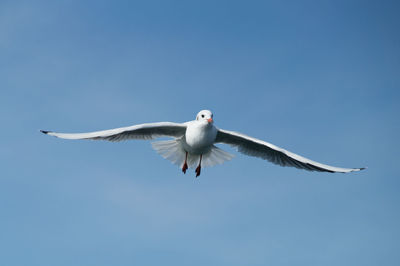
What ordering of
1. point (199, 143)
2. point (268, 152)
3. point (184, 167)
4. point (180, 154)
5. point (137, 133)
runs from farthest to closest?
point (268, 152), point (180, 154), point (184, 167), point (137, 133), point (199, 143)

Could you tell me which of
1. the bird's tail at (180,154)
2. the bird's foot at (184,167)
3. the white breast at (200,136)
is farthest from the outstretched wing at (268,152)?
the bird's foot at (184,167)

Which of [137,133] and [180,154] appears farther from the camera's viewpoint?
[180,154]

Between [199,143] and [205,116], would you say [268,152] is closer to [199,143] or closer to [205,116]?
[199,143]

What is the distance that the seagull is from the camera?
14.6 metres

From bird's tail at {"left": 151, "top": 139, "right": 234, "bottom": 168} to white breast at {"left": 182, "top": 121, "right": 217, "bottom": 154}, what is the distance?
63 cm

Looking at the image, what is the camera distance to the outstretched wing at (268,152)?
1563 cm

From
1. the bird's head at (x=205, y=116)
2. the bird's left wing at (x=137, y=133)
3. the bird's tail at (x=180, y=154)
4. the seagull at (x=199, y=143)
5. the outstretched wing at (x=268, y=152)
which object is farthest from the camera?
the bird's tail at (x=180, y=154)

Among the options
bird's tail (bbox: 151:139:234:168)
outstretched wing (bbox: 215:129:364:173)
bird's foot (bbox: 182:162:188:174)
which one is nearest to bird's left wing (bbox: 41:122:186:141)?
bird's tail (bbox: 151:139:234:168)

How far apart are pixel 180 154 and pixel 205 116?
6.05 feet

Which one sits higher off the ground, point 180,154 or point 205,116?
point 205,116

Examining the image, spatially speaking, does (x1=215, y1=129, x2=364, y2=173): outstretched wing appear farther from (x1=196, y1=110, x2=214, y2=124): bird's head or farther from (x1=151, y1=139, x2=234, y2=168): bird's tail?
(x1=196, y1=110, x2=214, y2=124): bird's head

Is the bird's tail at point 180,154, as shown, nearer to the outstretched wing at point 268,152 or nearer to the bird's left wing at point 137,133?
the bird's left wing at point 137,133

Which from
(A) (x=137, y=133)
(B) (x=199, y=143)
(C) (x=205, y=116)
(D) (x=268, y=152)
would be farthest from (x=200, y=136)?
(D) (x=268, y=152)

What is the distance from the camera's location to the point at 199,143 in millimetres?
14852
